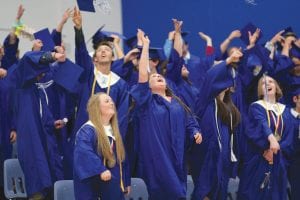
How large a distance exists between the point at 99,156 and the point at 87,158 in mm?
146

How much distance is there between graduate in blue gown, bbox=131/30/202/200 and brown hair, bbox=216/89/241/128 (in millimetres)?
508

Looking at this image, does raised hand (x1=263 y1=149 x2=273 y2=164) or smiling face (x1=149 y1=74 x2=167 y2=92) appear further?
raised hand (x1=263 y1=149 x2=273 y2=164)

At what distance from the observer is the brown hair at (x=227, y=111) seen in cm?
583

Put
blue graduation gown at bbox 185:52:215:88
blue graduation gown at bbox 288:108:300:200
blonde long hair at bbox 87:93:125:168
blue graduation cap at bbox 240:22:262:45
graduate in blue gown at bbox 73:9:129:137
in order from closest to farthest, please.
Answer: blonde long hair at bbox 87:93:125:168 → graduate in blue gown at bbox 73:9:129:137 → blue graduation gown at bbox 288:108:300:200 → blue graduation cap at bbox 240:22:262:45 → blue graduation gown at bbox 185:52:215:88

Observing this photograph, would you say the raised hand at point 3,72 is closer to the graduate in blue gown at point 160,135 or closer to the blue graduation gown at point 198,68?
the graduate in blue gown at point 160,135

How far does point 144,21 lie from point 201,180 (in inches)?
174

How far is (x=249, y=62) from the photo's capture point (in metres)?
6.32

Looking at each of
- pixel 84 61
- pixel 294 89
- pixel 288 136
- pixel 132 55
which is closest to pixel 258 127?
pixel 288 136

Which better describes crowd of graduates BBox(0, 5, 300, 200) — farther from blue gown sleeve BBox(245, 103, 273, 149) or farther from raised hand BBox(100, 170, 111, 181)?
raised hand BBox(100, 170, 111, 181)

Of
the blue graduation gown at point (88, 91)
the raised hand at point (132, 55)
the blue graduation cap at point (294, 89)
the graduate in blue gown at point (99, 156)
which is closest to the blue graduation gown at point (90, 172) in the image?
the graduate in blue gown at point (99, 156)

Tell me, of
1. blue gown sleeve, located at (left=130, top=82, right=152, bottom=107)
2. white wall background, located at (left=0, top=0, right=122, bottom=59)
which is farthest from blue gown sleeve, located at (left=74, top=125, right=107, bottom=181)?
white wall background, located at (left=0, top=0, right=122, bottom=59)

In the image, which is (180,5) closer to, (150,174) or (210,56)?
(210,56)

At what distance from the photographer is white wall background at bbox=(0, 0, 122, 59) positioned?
8.30 metres

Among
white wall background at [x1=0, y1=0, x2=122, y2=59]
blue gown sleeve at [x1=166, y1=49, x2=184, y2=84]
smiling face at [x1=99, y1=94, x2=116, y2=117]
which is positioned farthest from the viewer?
white wall background at [x1=0, y1=0, x2=122, y2=59]
